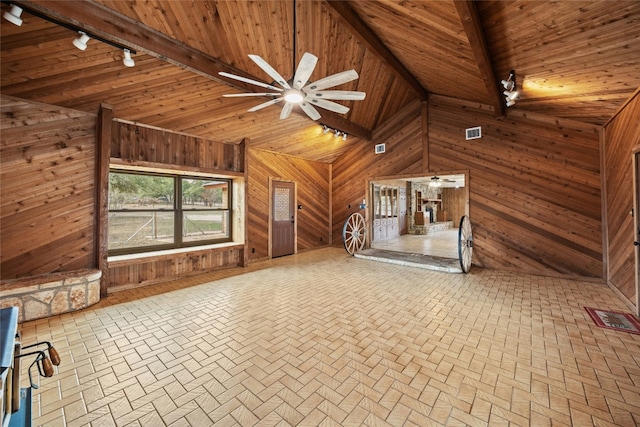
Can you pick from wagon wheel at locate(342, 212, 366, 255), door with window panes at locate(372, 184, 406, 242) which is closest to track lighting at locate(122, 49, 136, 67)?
wagon wheel at locate(342, 212, 366, 255)

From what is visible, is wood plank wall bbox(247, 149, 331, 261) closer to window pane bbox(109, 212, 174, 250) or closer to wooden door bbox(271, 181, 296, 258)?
wooden door bbox(271, 181, 296, 258)

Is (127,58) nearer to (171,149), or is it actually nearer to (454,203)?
(171,149)

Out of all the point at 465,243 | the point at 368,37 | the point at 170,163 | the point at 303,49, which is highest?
the point at 368,37

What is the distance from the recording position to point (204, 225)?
5.85 metres

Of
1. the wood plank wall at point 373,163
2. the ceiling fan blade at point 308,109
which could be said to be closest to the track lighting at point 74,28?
the ceiling fan blade at point 308,109

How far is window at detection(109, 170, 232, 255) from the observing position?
15.1ft

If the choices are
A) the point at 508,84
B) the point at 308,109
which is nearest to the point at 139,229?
the point at 308,109

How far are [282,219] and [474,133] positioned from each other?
5.25 metres

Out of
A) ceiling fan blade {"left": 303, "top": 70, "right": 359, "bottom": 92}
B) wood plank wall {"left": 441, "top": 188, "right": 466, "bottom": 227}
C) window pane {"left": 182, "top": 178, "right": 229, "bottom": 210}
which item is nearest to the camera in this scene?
ceiling fan blade {"left": 303, "top": 70, "right": 359, "bottom": 92}

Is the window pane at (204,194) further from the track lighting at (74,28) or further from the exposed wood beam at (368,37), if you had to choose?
the exposed wood beam at (368,37)

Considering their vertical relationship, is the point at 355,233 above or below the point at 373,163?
below

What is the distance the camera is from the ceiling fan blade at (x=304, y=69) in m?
2.30

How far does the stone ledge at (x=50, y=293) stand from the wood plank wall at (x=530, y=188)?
24.1ft

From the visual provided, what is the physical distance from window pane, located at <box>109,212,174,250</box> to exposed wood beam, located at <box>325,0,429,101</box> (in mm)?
4764
